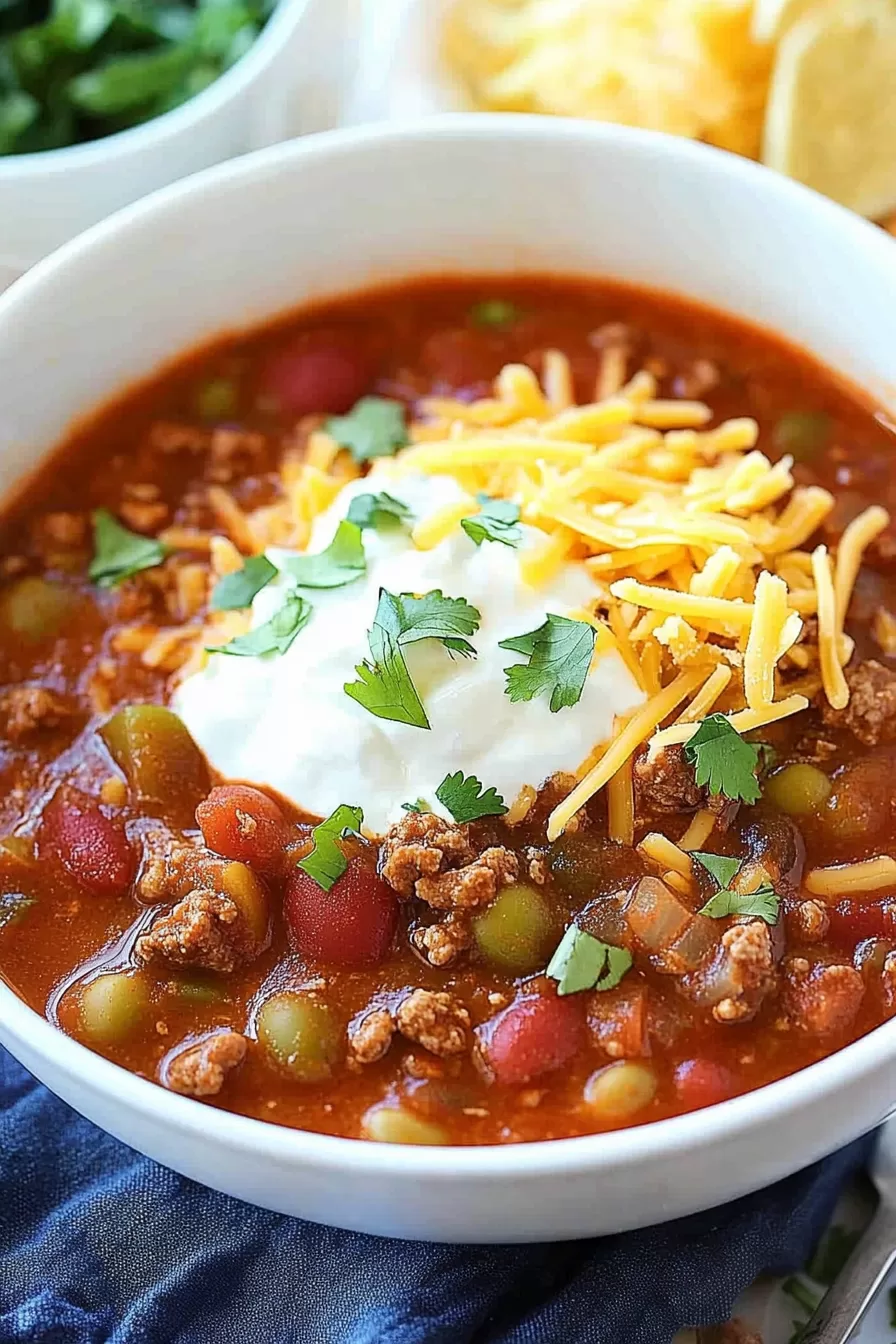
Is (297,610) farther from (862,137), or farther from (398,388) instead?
(862,137)

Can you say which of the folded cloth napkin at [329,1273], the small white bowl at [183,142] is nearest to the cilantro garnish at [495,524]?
the folded cloth napkin at [329,1273]

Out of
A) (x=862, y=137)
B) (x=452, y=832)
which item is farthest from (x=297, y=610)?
(x=862, y=137)

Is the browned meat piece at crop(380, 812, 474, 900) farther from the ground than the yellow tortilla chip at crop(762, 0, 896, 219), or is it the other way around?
the yellow tortilla chip at crop(762, 0, 896, 219)

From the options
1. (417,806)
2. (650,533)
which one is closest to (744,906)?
(417,806)

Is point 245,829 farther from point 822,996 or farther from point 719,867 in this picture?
point 822,996

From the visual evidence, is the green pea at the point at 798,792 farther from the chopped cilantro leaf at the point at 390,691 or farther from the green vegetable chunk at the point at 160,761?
the green vegetable chunk at the point at 160,761

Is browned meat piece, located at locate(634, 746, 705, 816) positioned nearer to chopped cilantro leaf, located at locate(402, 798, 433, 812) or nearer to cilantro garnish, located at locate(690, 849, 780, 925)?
cilantro garnish, located at locate(690, 849, 780, 925)

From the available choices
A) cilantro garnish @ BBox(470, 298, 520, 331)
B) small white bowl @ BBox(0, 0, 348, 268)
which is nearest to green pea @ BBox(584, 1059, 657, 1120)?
cilantro garnish @ BBox(470, 298, 520, 331)
